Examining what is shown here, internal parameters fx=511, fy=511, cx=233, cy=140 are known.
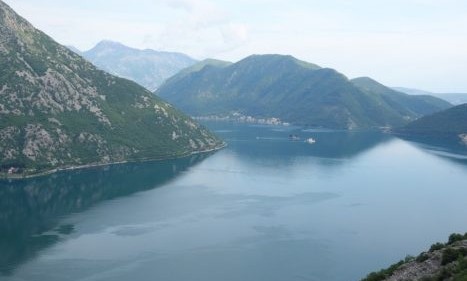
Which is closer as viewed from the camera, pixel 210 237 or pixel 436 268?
pixel 436 268

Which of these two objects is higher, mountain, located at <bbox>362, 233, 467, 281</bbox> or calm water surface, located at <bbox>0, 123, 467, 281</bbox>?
mountain, located at <bbox>362, 233, 467, 281</bbox>

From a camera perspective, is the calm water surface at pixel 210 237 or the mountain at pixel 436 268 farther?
the calm water surface at pixel 210 237

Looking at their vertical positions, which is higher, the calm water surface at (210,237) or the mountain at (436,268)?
the mountain at (436,268)

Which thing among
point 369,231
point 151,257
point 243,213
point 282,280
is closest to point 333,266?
point 282,280

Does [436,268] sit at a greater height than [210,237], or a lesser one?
greater

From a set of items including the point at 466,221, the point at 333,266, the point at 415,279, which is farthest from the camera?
the point at 466,221

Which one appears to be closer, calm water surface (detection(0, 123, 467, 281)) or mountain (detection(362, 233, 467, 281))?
mountain (detection(362, 233, 467, 281))

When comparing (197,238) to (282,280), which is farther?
(197,238)

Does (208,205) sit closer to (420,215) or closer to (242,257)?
(242,257)
